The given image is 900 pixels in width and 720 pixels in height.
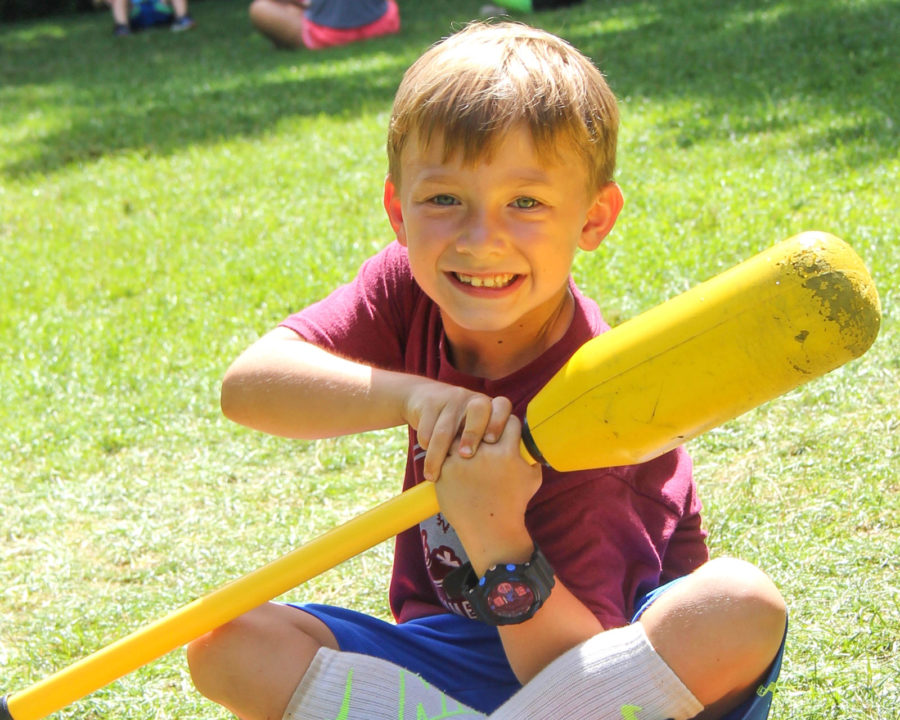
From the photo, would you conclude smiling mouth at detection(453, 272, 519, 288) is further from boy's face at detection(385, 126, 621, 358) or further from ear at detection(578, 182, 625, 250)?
ear at detection(578, 182, 625, 250)

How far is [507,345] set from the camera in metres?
1.93

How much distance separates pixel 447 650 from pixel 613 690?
0.36 metres

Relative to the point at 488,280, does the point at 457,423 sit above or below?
below

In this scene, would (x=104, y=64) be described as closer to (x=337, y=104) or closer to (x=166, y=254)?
(x=337, y=104)

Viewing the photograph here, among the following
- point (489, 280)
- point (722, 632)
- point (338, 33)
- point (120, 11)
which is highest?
point (489, 280)

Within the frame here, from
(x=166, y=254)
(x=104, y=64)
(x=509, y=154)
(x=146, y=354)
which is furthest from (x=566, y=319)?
(x=104, y=64)

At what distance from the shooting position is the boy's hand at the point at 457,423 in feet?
5.35

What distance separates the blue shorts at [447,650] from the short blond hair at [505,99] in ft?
2.43

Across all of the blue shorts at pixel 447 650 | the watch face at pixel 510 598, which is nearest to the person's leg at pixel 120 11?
the blue shorts at pixel 447 650

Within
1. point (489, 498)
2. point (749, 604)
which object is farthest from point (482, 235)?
point (749, 604)

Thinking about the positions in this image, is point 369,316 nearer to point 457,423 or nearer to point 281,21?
point 457,423

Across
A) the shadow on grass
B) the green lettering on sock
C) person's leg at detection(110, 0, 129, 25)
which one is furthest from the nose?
person's leg at detection(110, 0, 129, 25)

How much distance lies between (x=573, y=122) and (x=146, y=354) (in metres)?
2.29

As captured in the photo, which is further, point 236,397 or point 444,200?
point 236,397
